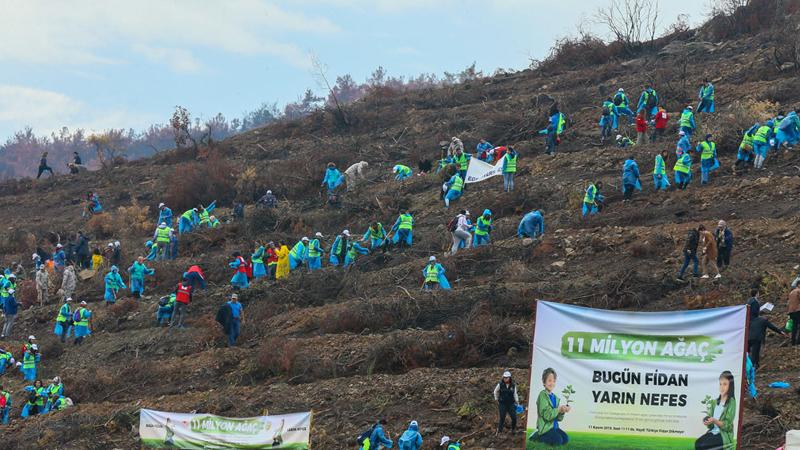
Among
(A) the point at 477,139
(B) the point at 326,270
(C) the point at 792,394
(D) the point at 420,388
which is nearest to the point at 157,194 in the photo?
(A) the point at 477,139

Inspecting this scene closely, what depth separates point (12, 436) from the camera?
1944cm

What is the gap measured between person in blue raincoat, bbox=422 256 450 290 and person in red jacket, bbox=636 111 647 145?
33.4 feet

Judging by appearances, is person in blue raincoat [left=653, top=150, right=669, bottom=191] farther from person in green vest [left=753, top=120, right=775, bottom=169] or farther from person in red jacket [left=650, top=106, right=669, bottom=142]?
person in red jacket [left=650, top=106, right=669, bottom=142]

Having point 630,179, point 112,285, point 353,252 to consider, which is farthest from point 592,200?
point 112,285

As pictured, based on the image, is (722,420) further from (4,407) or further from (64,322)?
(64,322)

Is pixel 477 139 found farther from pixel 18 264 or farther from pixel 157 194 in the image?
pixel 18 264

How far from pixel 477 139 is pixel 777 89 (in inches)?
412

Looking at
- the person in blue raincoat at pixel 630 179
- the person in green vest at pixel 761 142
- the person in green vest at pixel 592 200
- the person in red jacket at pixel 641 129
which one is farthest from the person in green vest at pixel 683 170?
the person in red jacket at pixel 641 129

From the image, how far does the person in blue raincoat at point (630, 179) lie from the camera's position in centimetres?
2525

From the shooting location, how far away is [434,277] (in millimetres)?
22078

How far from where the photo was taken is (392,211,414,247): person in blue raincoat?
26.2 meters

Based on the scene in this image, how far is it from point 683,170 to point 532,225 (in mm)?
4052

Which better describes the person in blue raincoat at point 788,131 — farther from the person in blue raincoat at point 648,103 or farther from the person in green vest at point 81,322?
the person in green vest at point 81,322

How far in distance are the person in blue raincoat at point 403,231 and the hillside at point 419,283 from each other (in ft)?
1.09
